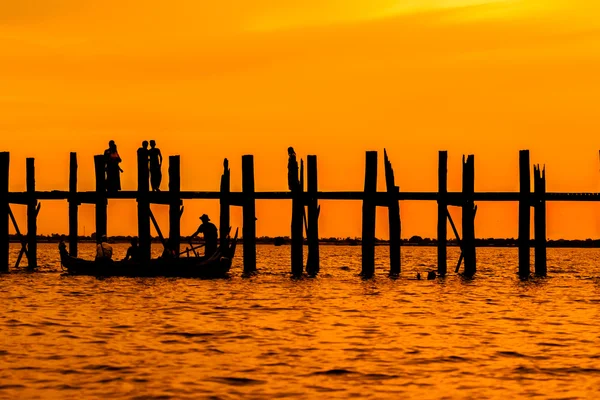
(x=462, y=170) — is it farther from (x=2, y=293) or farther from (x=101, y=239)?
(x=2, y=293)

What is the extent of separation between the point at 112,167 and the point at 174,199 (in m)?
1.90

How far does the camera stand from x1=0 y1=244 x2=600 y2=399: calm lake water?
15.2 metres

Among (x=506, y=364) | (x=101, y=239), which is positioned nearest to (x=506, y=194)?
(x=101, y=239)

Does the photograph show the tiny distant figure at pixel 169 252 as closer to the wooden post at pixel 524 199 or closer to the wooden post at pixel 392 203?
the wooden post at pixel 392 203

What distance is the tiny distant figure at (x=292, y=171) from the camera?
32.7 metres

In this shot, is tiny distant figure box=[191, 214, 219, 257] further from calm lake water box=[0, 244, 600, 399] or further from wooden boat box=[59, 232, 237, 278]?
calm lake water box=[0, 244, 600, 399]

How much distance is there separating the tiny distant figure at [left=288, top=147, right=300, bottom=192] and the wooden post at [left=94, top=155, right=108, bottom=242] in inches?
206

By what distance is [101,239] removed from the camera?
32719mm

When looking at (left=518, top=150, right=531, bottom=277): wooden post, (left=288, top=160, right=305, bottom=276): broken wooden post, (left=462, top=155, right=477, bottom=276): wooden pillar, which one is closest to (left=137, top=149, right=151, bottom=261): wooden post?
(left=288, top=160, right=305, bottom=276): broken wooden post

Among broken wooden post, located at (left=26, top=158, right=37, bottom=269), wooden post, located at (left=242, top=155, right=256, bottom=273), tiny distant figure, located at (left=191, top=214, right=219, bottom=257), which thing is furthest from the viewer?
broken wooden post, located at (left=26, top=158, right=37, bottom=269)

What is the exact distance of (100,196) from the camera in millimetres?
33781

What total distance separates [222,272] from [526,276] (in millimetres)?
8931

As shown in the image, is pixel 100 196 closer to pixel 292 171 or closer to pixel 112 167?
pixel 112 167

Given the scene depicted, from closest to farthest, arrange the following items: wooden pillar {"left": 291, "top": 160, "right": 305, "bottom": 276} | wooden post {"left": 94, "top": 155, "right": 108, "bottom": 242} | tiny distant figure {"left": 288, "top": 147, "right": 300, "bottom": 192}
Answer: wooden pillar {"left": 291, "top": 160, "right": 305, "bottom": 276}, tiny distant figure {"left": 288, "top": 147, "right": 300, "bottom": 192}, wooden post {"left": 94, "top": 155, "right": 108, "bottom": 242}
